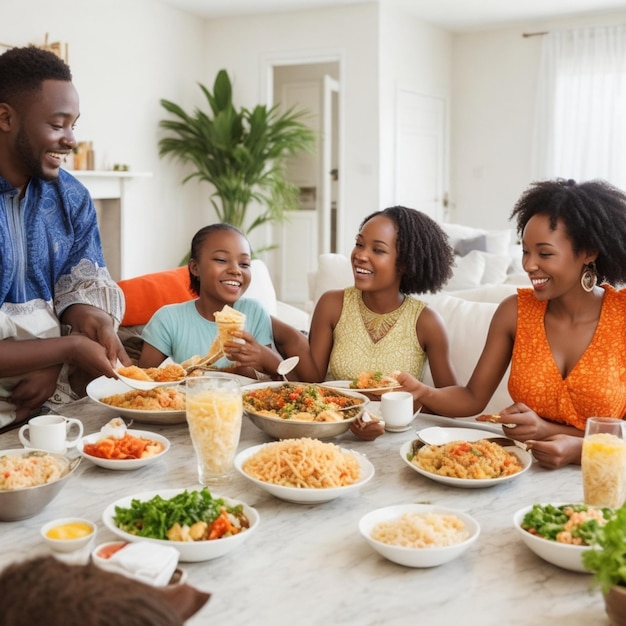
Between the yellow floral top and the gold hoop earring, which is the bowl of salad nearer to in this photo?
the gold hoop earring

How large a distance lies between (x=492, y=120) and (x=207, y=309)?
23.5ft

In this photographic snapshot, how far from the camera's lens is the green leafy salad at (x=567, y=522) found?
1159mm

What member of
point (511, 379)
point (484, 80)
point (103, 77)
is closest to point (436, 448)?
point (511, 379)

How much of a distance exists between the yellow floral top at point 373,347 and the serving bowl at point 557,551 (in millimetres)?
1193

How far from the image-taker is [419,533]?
3.88 ft

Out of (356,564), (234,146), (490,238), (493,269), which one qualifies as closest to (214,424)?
(356,564)

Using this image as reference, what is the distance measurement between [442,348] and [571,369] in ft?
1.62

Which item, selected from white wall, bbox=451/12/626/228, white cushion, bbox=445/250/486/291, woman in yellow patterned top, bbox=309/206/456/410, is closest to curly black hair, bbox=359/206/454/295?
woman in yellow patterned top, bbox=309/206/456/410

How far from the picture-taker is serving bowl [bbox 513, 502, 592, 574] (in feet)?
3.70

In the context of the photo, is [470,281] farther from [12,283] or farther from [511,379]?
[12,283]

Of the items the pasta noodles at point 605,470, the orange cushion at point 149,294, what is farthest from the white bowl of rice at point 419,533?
the orange cushion at point 149,294

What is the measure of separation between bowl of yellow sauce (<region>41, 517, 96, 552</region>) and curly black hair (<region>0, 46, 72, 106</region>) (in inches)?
45.3

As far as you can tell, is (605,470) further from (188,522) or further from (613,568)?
(188,522)

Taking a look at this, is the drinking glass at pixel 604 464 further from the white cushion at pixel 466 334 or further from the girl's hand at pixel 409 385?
the white cushion at pixel 466 334
